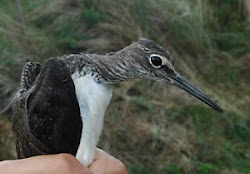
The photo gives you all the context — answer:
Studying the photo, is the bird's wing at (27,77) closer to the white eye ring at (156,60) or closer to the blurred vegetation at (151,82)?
the white eye ring at (156,60)

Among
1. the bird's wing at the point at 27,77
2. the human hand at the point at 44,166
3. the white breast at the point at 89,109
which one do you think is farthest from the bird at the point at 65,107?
the human hand at the point at 44,166

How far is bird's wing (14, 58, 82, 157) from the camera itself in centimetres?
→ 349

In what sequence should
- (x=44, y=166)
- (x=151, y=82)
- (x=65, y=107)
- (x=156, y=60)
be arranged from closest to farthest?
(x=44, y=166)
(x=65, y=107)
(x=156, y=60)
(x=151, y=82)

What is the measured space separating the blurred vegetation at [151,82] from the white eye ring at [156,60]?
7.74 feet

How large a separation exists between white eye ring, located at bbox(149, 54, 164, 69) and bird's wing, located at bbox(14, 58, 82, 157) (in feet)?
1.83

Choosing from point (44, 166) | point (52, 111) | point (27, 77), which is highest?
point (27, 77)

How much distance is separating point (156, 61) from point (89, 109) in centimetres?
54

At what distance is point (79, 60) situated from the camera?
12.0ft

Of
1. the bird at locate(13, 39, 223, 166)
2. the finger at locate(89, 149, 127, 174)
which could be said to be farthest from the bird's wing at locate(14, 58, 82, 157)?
the finger at locate(89, 149, 127, 174)

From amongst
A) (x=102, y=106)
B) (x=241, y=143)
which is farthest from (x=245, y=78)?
(x=102, y=106)

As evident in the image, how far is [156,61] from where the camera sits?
385 centimetres

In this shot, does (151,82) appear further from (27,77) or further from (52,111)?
(52,111)

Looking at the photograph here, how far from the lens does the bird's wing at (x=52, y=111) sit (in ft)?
11.5

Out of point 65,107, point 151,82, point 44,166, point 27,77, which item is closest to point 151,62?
point 65,107
